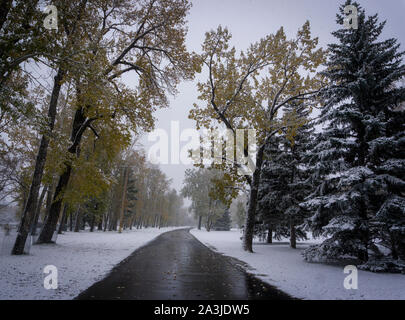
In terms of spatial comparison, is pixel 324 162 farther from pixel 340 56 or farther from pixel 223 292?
pixel 223 292

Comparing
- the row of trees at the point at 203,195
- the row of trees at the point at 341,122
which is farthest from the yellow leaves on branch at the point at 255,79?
the row of trees at the point at 203,195

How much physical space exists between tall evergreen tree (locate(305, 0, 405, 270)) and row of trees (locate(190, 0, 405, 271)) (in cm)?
4

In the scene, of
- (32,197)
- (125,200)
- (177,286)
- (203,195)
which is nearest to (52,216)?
(32,197)

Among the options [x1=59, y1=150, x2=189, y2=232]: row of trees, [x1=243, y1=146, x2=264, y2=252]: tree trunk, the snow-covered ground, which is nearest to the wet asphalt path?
the snow-covered ground

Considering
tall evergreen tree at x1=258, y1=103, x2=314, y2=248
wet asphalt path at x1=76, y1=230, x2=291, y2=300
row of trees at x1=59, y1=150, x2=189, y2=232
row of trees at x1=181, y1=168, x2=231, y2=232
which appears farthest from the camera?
row of trees at x1=181, y1=168, x2=231, y2=232

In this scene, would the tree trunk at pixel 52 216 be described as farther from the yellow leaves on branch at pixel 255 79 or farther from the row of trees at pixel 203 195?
the row of trees at pixel 203 195

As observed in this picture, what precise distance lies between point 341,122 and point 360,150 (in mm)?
1515

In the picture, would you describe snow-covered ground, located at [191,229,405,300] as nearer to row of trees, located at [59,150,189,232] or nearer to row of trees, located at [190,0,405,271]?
row of trees, located at [190,0,405,271]

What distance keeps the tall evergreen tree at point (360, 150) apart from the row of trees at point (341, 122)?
4 centimetres

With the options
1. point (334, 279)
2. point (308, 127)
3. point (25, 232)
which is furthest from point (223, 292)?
point (308, 127)

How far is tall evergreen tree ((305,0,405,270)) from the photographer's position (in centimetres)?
872

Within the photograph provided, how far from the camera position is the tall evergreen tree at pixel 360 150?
872 centimetres

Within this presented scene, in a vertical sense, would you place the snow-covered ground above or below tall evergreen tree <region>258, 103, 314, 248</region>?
below
